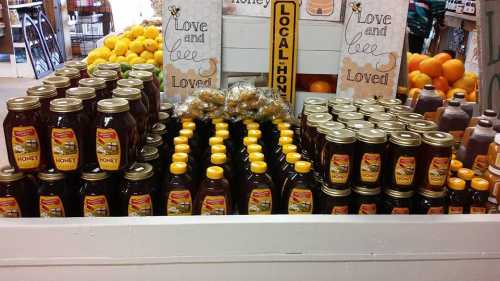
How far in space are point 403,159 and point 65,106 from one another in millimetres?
1003

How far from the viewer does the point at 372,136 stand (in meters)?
A: 1.27

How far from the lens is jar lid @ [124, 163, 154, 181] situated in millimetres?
1276

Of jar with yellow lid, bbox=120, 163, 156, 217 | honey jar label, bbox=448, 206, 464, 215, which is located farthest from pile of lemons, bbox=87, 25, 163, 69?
honey jar label, bbox=448, 206, 464, 215

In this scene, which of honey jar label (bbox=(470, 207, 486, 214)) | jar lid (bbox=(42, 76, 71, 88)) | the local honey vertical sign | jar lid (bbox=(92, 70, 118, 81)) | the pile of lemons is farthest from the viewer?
the pile of lemons

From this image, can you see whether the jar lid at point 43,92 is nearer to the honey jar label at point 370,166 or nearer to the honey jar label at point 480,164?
the honey jar label at point 370,166

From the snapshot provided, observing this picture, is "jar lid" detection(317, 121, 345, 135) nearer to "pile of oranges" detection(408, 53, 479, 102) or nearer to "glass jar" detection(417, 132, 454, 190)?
"glass jar" detection(417, 132, 454, 190)

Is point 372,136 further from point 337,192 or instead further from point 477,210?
point 477,210

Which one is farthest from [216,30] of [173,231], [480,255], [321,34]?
[480,255]

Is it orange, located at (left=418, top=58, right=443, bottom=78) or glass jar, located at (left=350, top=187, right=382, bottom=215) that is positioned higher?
orange, located at (left=418, top=58, right=443, bottom=78)

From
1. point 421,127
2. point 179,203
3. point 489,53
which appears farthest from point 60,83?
point 489,53

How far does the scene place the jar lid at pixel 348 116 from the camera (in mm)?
1523

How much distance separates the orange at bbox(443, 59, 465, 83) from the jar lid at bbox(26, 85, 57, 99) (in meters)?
2.24

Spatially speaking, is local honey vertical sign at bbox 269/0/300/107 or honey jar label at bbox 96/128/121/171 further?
local honey vertical sign at bbox 269/0/300/107

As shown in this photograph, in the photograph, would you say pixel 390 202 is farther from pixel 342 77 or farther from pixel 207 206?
pixel 342 77
